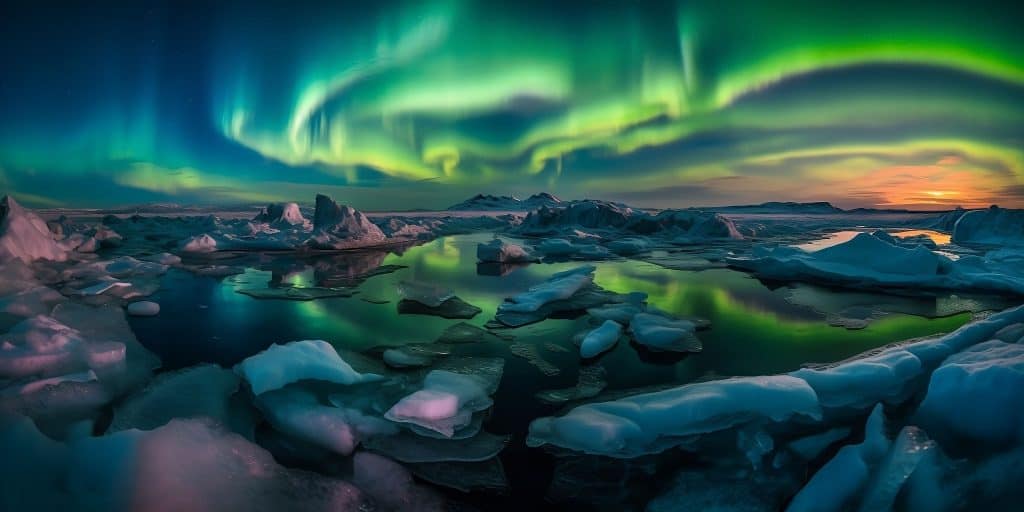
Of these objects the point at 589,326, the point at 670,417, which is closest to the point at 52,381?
the point at 670,417

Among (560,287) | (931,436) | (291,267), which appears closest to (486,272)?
(560,287)

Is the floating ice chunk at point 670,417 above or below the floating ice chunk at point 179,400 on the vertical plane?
above

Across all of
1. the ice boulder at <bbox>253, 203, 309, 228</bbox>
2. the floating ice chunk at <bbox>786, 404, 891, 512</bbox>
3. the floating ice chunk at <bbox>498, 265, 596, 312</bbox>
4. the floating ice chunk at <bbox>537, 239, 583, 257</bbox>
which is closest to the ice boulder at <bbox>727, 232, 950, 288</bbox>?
the floating ice chunk at <bbox>498, 265, 596, 312</bbox>

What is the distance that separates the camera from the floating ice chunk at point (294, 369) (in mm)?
3412

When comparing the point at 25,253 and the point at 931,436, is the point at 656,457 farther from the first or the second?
the point at 25,253

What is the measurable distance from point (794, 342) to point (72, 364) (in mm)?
7257

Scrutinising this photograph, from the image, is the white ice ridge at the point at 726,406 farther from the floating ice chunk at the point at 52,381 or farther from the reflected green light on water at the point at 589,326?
the floating ice chunk at the point at 52,381

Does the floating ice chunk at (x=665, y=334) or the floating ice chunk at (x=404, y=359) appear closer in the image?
the floating ice chunk at (x=404, y=359)

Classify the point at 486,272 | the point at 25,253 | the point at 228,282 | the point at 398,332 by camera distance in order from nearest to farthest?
the point at 398,332 → the point at 228,282 → the point at 25,253 → the point at 486,272

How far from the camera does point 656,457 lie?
264 centimetres

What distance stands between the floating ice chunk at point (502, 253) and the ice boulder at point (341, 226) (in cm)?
724

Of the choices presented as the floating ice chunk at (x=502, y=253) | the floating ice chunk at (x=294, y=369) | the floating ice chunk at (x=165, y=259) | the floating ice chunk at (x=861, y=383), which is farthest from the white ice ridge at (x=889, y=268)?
the floating ice chunk at (x=165, y=259)

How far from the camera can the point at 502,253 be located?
13273 millimetres

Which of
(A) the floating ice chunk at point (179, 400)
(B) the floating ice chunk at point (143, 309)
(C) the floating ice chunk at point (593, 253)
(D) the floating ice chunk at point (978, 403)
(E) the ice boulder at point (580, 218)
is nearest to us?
(D) the floating ice chunk at point (978, 403)
